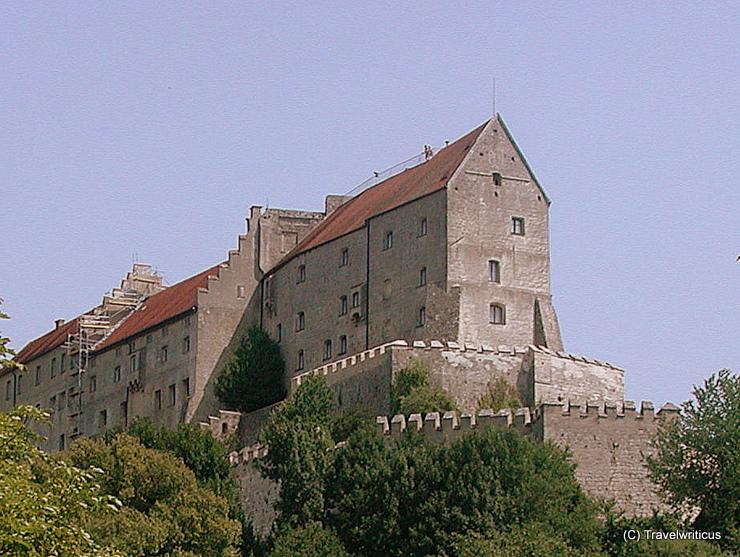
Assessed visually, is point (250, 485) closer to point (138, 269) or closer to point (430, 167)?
point (430, 167)

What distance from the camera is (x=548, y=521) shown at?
60.6m

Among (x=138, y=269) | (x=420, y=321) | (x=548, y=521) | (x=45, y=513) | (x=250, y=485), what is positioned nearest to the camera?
(x=45, y=513)

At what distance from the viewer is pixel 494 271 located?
82.6 m

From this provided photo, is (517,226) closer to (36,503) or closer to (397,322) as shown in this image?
(397,322)

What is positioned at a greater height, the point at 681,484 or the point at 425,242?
the point at 425,242

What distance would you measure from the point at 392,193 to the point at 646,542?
34.3 metres

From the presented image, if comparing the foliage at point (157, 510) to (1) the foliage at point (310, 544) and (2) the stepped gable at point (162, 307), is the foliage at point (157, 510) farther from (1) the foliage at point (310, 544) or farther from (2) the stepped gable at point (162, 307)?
(2) the stepped gable at point (162, 307)

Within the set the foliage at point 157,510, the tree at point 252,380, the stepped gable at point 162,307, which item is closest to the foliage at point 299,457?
the foliage at point 157,510

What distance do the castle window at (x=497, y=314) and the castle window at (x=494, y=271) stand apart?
1.19 m

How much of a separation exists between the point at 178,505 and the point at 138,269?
56.2m

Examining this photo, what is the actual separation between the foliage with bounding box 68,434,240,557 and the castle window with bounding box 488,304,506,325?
60.1ft

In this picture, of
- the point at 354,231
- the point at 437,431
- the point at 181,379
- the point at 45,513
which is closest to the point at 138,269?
the point at 181,379

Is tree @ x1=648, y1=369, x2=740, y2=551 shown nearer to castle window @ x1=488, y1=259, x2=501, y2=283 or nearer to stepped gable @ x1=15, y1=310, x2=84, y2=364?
castle window @ x1=488, y1=259, x2=501, y2=283

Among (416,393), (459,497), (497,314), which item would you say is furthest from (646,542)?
(497,314)
